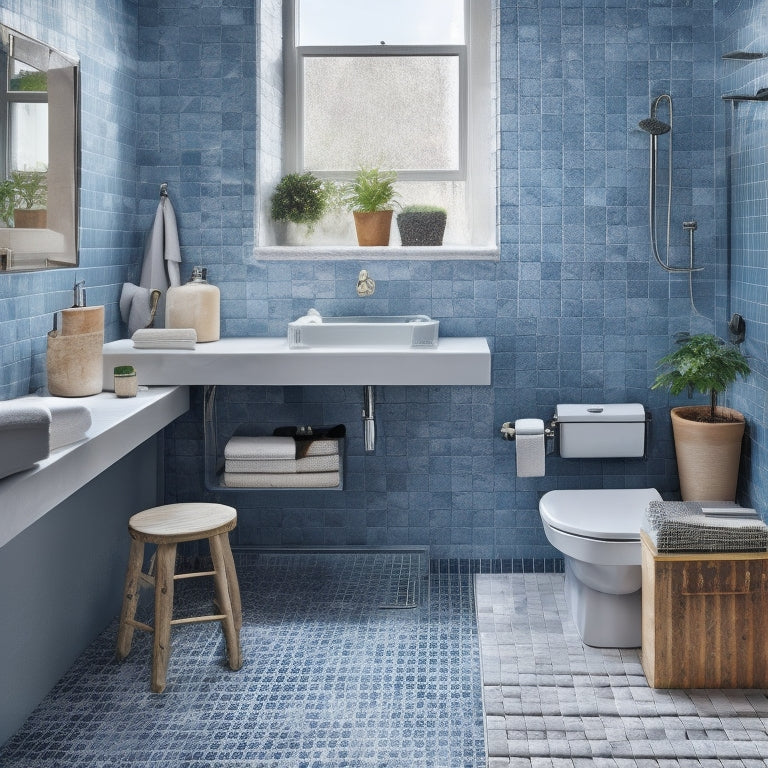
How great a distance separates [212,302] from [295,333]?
16.7 inches

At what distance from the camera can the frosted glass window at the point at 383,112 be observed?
4.15 meters

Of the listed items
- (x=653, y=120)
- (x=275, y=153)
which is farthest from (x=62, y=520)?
(x=653, y=120)

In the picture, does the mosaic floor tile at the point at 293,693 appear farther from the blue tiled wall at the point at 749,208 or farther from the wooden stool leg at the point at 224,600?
the blue tiled wall at the point at 749,208

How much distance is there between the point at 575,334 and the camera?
3.92 m

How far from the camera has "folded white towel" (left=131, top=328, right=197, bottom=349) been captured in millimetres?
3475

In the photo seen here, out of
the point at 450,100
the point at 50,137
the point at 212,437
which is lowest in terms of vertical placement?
the point at 212,437

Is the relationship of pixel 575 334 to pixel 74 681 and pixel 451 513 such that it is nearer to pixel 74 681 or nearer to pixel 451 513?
pixel 451 513

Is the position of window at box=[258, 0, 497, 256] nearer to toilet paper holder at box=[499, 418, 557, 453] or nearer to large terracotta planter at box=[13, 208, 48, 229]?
toilet paper holder at box=[499, 418, 557, 453]

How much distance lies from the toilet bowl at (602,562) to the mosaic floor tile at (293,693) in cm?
42

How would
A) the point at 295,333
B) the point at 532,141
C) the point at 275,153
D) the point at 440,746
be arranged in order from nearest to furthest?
1. the point at 440,746
2. the point at 295,333
3. the point at 532,141
4. the point at 275,153

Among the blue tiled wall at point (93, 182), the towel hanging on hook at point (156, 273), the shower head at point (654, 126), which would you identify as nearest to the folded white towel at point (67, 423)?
the blue tiled wall at point (93, 182)

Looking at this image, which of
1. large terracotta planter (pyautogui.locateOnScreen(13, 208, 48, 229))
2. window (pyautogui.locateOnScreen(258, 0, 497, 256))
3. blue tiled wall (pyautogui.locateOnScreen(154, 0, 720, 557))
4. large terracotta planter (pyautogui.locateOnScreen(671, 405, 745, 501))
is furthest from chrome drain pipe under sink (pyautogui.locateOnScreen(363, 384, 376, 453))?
large terracotta planter (pyautogui.locateOnScreen(13, 208, 48, 229))

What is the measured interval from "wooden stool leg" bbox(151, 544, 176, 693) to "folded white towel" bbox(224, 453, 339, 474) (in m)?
0.81

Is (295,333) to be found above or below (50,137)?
below
